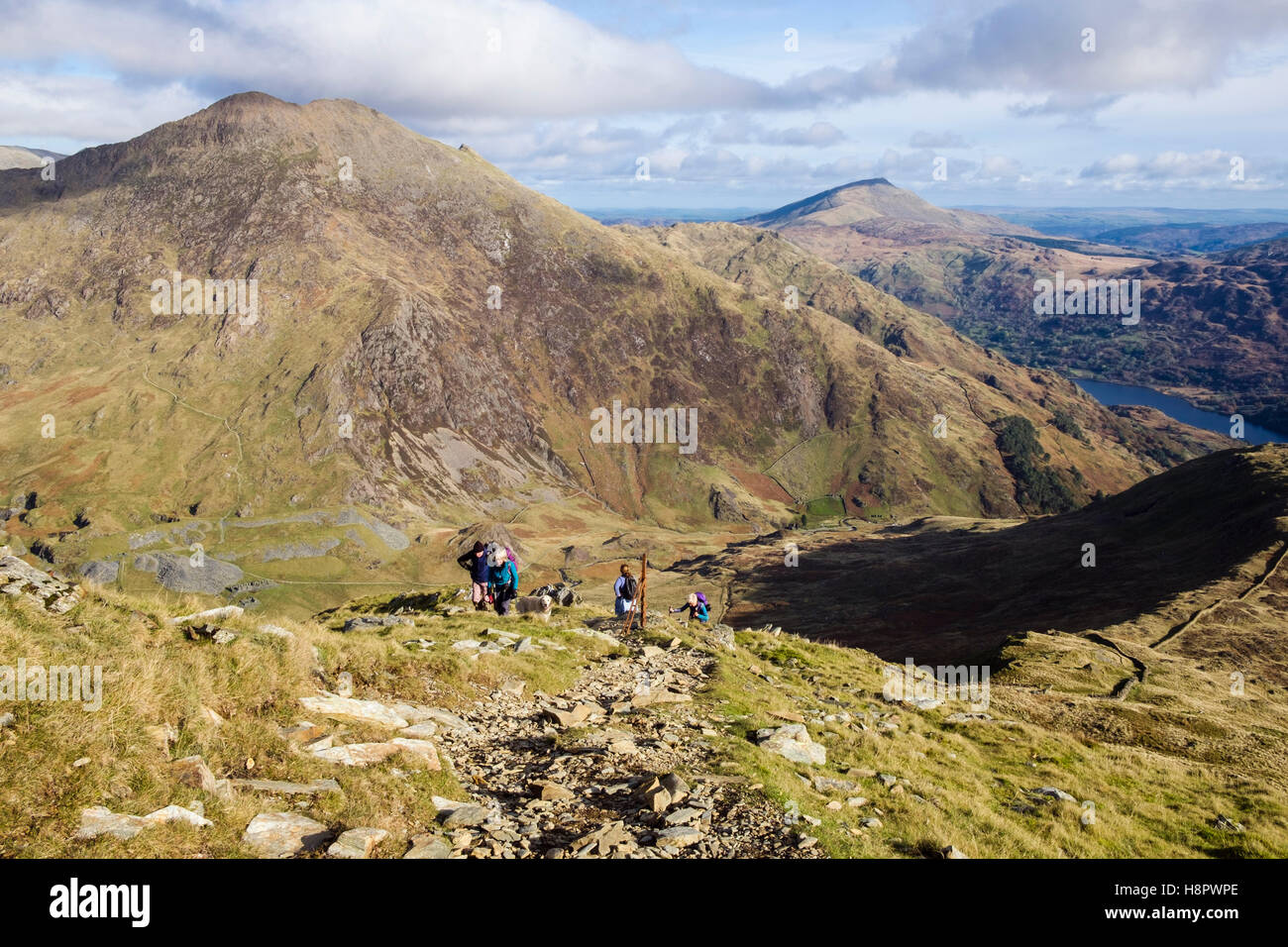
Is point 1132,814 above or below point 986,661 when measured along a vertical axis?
above

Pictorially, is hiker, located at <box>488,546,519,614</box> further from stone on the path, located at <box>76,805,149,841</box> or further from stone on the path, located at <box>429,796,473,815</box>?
stone on the path, located at <box>76,805,149,841</box>

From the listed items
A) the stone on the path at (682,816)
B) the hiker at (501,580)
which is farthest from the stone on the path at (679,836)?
the hiker at (501,580)

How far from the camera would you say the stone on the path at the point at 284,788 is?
37.1ft

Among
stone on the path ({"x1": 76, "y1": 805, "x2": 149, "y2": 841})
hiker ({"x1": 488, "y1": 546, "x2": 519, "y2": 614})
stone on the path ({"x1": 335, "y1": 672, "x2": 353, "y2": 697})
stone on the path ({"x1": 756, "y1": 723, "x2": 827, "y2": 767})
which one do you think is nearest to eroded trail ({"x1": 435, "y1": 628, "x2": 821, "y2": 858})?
stone on the path ({"x1": 756, "y1": 723, "x2": 827, "y2": 767})

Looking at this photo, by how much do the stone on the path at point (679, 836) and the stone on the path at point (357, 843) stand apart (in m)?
4.19

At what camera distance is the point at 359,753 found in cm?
1320

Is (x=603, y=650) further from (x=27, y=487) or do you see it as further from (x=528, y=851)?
(x=27, y=487)

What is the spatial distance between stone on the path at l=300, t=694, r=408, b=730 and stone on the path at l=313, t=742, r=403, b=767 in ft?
4.92

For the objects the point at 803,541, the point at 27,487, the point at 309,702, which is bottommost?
the point at 803,541

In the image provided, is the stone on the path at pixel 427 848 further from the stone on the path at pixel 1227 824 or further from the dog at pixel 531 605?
the stone on the path at pixel 1227 824
